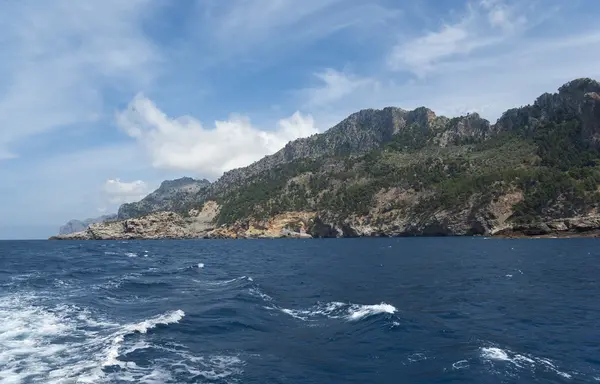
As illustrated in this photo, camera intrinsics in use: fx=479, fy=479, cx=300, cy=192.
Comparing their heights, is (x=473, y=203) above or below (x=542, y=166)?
below

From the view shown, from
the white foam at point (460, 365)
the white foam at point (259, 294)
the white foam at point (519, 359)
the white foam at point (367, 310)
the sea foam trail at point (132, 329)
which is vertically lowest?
the white foam at point (519, 359)

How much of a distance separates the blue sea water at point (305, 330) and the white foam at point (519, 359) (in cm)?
9

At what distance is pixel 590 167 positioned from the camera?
163 metres

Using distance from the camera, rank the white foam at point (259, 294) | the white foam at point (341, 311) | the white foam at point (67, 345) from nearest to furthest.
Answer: the white foam at point (67, 345) < the white foam at point (341, 311) < the white foam at point (259, 294)

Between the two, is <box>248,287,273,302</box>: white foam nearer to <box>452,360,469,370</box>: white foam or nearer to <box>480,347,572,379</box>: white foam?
<box>480,347,572,379</box>: white foam

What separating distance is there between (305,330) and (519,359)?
11.2 metres

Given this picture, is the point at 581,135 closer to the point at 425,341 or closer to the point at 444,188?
the point at 444,188

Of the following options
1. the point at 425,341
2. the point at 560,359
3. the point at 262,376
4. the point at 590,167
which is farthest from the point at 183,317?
the point at 590,167

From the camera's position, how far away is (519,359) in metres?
20.3

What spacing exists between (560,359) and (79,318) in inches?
1063

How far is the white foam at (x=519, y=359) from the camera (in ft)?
63.1

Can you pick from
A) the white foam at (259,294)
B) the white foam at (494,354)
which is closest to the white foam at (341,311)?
the white foam at (259,294)

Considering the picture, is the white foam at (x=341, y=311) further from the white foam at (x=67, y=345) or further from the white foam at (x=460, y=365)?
the white foam at (x=460, y=365)

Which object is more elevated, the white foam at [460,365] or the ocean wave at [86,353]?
the ocean wave at [86,353]
